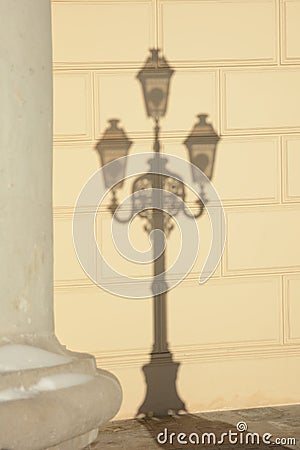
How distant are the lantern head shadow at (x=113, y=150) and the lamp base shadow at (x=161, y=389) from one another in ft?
4.27

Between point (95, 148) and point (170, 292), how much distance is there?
1.17 meters

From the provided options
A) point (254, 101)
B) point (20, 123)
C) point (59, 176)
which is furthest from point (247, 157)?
point (20, 123)

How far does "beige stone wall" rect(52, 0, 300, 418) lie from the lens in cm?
607

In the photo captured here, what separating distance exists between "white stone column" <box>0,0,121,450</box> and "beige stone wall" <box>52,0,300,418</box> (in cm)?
424

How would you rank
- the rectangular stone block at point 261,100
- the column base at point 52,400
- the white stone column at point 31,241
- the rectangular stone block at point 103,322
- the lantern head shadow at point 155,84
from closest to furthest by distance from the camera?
the column base at point 52,400
the white stone column at point 31,241
the rectangular stone block at point 103,322
the lantern head shadow at point 155,84
the rectangular stone block at point 261,100

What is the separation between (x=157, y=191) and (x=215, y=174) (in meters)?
0.45

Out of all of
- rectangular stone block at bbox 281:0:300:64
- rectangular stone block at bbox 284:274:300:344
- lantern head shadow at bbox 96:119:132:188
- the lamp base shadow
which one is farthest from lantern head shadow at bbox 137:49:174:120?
the lamp base shadow

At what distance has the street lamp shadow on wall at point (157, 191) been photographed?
613cm

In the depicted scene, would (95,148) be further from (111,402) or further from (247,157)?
(111,402)

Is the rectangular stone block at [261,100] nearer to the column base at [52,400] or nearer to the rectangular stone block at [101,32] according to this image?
the rectangular stone block at [101,32]

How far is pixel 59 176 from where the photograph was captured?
20.0 ft

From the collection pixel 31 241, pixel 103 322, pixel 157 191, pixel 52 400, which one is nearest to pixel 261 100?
pixel 157 191

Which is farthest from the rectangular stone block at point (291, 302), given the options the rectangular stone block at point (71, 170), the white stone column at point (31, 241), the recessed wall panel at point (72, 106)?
the white stone column at point (31, 241)

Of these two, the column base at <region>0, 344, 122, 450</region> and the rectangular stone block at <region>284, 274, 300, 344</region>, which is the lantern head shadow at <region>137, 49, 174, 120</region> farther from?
the column base at <region>0, 344, 122, 450</region>
